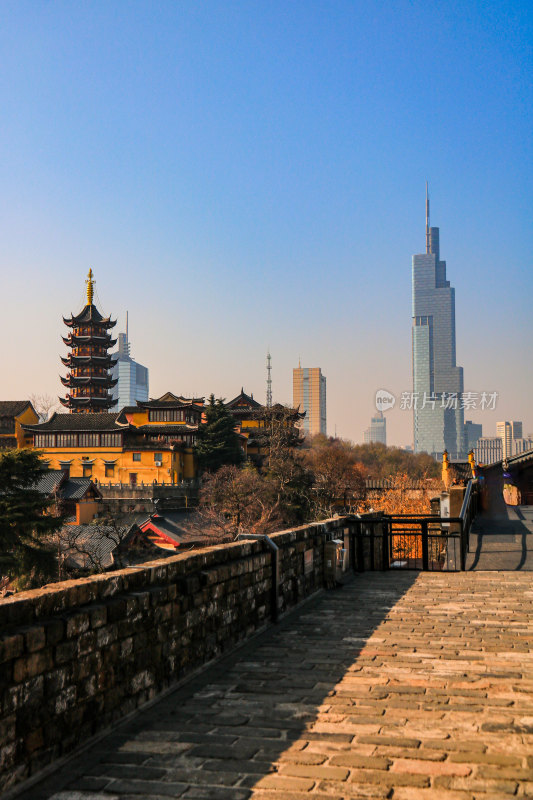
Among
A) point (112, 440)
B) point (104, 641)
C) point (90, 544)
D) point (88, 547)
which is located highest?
point (112, 440)

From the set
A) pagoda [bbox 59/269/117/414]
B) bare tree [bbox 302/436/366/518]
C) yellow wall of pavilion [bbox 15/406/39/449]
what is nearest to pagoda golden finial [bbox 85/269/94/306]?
pagoda [bbox 59/269/117/414]

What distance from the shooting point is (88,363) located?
98.3m

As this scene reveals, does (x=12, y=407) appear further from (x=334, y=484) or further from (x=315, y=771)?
(x=315, y=771)

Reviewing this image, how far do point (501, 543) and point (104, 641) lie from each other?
1537cm

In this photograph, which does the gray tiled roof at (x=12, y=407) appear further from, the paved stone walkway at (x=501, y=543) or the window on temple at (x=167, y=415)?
the paved stone walkway at (x=501, y=543)

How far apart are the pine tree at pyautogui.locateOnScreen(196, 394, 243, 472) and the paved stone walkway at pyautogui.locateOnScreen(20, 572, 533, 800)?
67991 millimetres

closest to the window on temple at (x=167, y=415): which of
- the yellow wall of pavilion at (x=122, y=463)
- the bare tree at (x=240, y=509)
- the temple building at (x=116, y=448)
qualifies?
the temple building at (x=116, y=448)

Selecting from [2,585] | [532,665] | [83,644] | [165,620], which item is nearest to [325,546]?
[532,665]

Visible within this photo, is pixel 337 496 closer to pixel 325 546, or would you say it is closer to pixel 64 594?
pixel 325 546

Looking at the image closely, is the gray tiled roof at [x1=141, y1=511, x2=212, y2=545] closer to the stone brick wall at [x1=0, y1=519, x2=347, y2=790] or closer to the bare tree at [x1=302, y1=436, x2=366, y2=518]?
the bare tree at [x1=302, y1=436, x2=366, y2=518]

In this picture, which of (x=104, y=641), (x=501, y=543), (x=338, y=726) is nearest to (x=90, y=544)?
(x=501, y=543)

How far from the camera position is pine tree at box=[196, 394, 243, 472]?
76.8 meters

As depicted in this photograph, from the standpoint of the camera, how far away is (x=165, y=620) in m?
6.23

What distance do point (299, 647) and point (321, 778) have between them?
377cm
